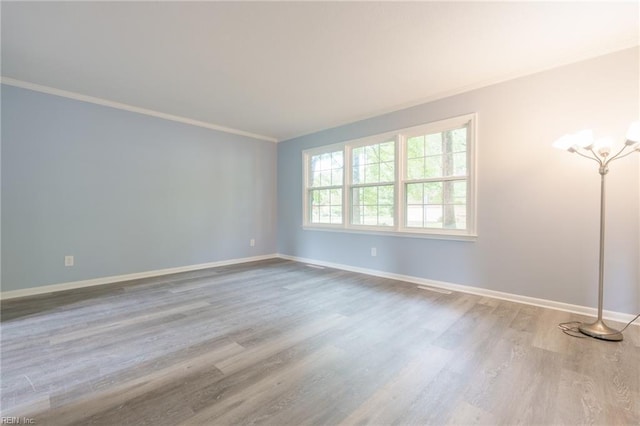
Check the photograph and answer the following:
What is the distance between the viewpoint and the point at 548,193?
9.21ft

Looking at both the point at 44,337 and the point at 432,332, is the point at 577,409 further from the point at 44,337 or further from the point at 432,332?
the point at 44,337

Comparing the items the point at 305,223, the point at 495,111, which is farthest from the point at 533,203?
the point at 305,223

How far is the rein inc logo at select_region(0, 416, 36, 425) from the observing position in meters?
1.29

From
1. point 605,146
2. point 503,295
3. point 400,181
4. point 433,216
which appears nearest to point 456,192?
point 433,216

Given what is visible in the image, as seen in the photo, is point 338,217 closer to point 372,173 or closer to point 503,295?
point 372,173

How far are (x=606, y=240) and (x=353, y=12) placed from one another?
9.76 feet

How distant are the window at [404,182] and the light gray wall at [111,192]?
171 cm

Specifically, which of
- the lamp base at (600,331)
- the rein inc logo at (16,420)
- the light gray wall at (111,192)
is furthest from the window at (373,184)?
the rein inc logo at (16,420)

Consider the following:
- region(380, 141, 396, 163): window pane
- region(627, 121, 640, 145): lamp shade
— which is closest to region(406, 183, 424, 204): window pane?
region(380, 141, 396, 163): window pane

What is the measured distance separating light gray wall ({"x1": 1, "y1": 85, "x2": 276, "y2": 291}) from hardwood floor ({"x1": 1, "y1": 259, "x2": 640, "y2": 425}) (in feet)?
2.43

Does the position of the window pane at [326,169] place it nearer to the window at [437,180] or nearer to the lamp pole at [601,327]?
the window at [437,180]

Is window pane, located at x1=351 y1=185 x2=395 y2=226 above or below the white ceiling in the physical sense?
below

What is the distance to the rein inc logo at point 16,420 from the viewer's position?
129 cm

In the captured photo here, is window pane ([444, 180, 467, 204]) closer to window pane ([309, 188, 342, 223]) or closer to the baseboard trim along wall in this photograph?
the baseboard trim along wall
